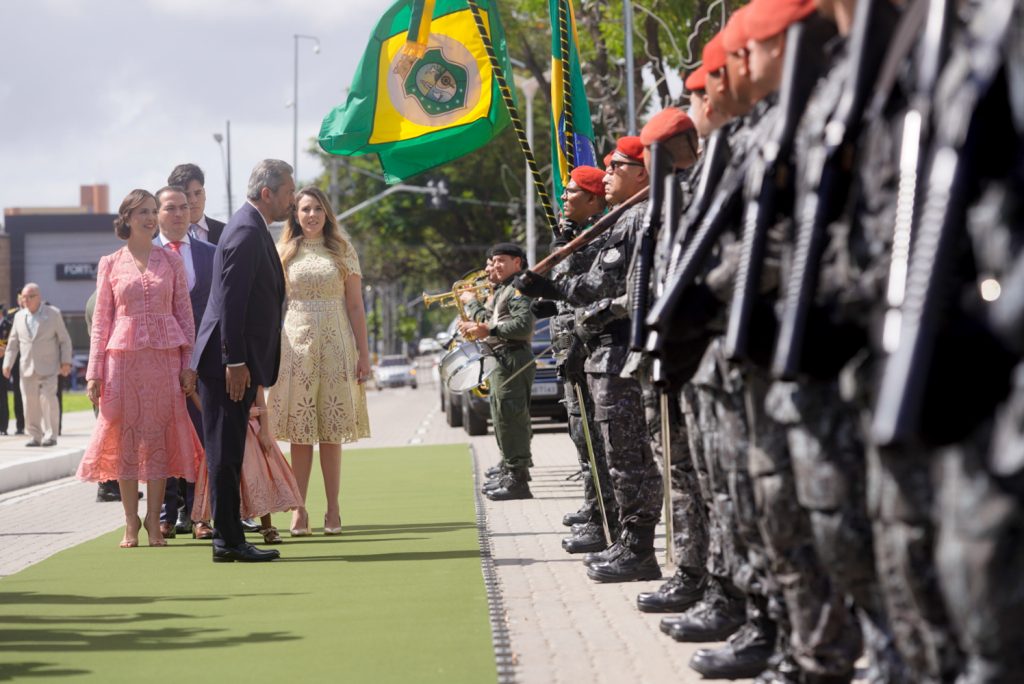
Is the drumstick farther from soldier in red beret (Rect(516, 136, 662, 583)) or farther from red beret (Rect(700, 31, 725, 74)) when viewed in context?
red beret (Rect(700, 31, 725, 74))

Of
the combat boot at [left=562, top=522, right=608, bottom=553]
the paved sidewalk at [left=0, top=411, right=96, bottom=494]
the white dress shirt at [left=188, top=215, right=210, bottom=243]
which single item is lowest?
the paved sidewalk at [left=0, top=411, right=96, bottom=494]

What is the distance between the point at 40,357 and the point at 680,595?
15237 mm

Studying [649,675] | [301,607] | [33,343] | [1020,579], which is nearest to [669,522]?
[649,675]

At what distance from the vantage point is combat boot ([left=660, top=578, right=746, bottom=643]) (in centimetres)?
640

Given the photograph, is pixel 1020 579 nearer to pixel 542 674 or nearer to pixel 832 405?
pixel 832 405

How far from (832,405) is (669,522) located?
3253 millimetres

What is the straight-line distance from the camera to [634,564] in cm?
827

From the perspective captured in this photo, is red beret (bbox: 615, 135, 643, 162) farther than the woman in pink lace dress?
No

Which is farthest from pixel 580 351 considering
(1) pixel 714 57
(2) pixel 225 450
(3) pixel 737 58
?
(3) pixel 737 58

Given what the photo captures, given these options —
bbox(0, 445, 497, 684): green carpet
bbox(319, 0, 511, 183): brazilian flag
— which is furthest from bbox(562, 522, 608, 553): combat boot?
bbox(319, 0, 511, 183): brazilian flag

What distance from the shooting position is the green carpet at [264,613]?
6129 millimetres

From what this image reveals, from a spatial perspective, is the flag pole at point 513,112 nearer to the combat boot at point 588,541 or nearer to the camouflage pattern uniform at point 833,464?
the combat boot at point 588,541

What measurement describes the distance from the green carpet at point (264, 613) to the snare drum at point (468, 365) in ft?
7.51

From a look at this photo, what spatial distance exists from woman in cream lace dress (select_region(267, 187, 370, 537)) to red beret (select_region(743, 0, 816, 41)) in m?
6.29
